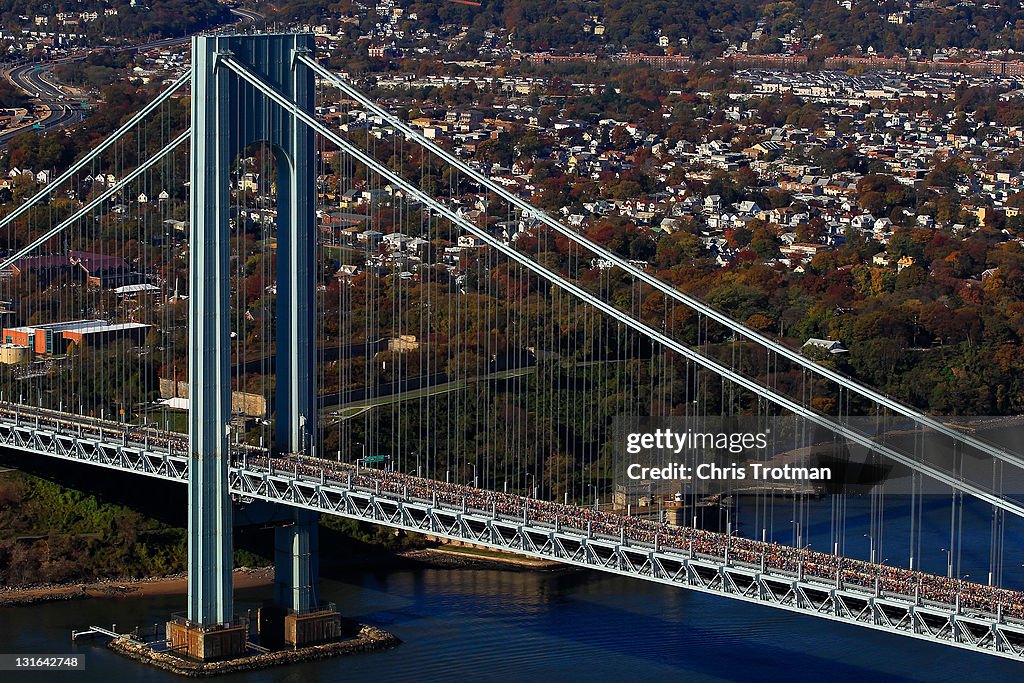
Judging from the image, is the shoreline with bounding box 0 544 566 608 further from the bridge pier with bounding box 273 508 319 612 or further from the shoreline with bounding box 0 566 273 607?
the bridge pier with bounding box 273 508 319 612

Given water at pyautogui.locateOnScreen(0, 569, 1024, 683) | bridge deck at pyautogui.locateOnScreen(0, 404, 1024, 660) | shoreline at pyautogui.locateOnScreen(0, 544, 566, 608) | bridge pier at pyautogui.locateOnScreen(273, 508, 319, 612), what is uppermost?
bridge deck at pyautogui.locateOnScreen(0, 404, 1024, 660)

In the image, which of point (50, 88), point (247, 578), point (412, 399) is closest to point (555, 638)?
point (247, 578)

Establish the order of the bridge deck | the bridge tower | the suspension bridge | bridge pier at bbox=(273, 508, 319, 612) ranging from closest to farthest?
the bridge deck < the suspension bridge < the bridge tower < bridge pier at bbox=(273, 508, 319, 612)

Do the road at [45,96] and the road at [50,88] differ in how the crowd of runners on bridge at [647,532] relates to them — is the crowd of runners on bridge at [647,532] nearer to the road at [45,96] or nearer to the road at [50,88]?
the road at [50,88]

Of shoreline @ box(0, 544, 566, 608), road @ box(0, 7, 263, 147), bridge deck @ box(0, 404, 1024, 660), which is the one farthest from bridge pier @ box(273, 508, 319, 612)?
road @ box(0, 7, 263, 147)

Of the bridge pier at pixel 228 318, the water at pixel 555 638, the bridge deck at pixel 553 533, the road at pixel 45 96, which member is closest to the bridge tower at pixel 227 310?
the bridge pier at pixel 228 318

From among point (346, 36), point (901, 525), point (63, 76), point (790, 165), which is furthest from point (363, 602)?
point (346, 36)
